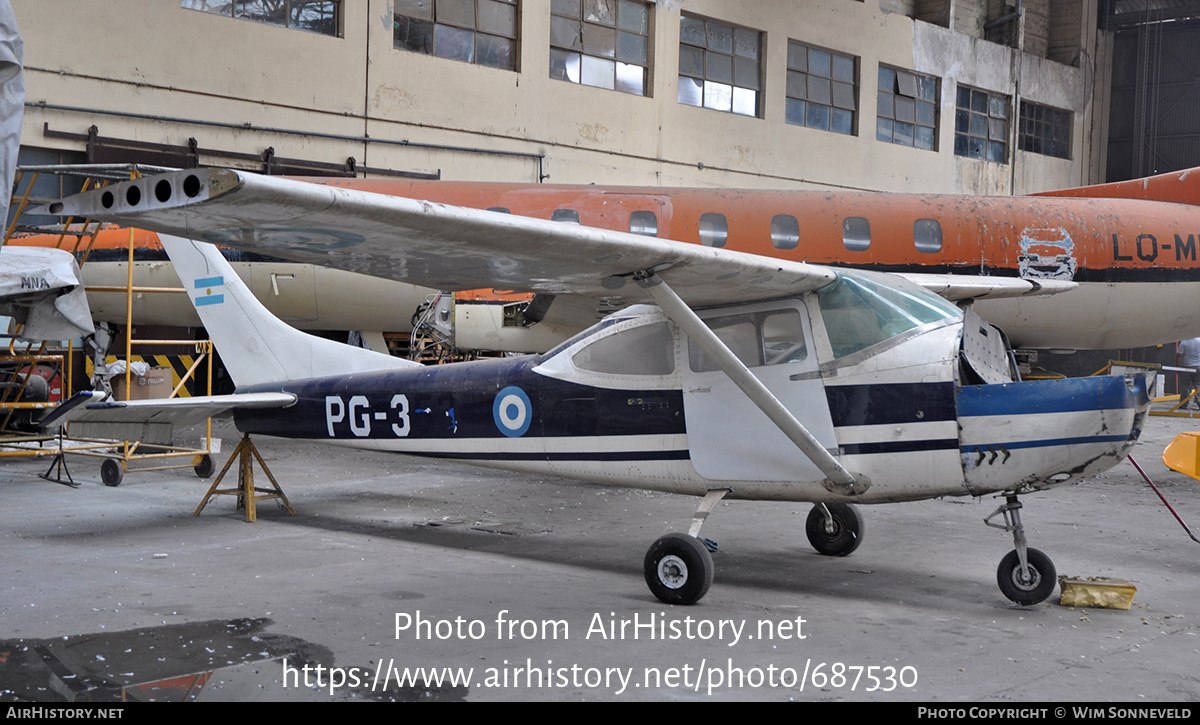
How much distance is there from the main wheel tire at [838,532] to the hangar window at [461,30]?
14.1 m

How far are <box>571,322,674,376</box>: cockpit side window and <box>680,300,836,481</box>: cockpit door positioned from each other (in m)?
0.15

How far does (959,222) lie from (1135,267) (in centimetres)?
228

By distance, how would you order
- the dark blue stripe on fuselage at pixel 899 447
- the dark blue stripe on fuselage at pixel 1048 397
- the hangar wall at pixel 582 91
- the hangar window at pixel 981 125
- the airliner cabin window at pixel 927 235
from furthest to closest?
the hangar window at pixel 981 125 < the hangar wall at pixel 582 91 < the airliner cabin window at pixel 927 235 < the dark blue stripe on fuselage at pixel 899 447 < the dark blue stripe on fuselage at pixel 1048 397

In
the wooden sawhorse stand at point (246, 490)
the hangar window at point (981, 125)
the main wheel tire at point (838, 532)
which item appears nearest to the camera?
the main wheel tire at point (838, 532)

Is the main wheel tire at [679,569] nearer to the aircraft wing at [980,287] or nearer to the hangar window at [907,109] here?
the aircraft wing at [980,287]

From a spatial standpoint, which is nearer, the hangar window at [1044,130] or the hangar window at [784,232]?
the hangar window at [784,232]

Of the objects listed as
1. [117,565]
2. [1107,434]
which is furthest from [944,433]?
[117,565]

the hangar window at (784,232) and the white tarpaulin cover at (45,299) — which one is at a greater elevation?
the hangar window at (784,232)

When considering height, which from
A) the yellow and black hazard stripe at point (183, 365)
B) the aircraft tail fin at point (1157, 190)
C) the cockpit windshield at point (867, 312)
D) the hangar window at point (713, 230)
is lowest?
the yellow and black hazard stripe at point (183, 365)

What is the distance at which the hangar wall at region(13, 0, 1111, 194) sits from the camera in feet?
51.1

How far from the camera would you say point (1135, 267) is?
1221 centimetres

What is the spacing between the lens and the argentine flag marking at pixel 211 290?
8.61m

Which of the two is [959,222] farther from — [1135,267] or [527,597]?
[527,597]

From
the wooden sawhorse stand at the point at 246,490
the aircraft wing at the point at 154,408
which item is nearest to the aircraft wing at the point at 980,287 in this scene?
the aircraft wing at the point at 154,408
